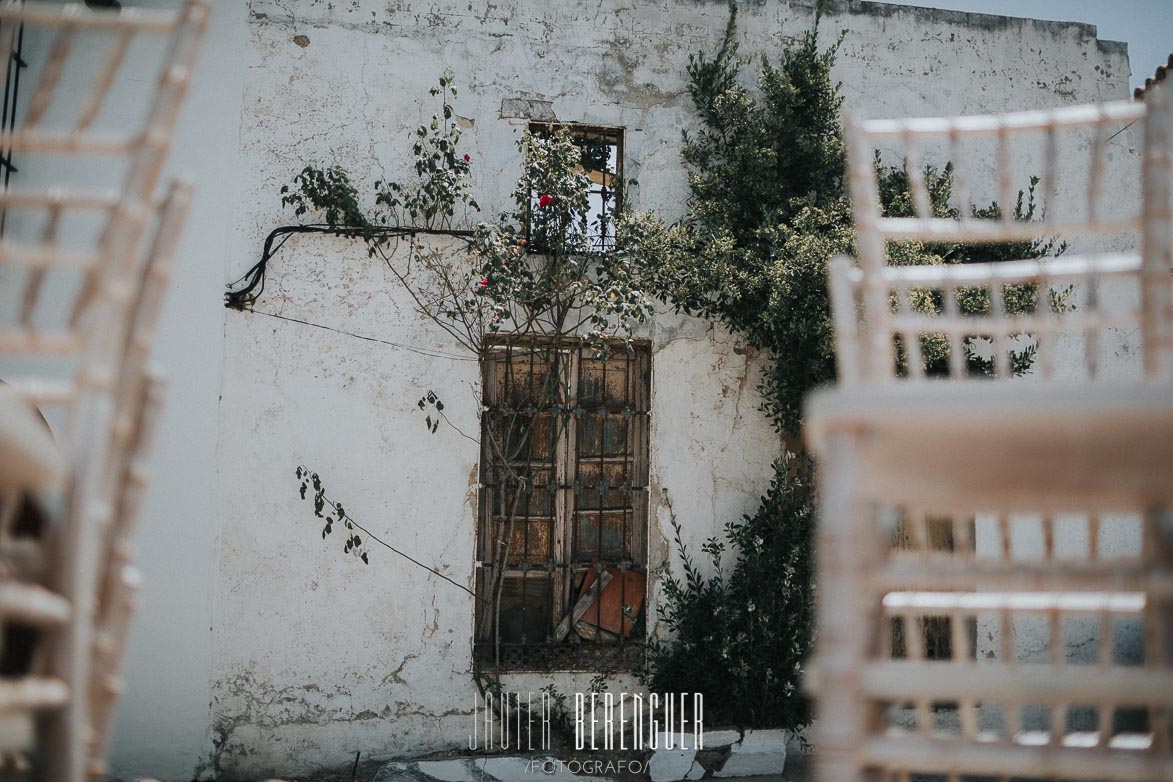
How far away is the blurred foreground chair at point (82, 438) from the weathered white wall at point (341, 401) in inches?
126

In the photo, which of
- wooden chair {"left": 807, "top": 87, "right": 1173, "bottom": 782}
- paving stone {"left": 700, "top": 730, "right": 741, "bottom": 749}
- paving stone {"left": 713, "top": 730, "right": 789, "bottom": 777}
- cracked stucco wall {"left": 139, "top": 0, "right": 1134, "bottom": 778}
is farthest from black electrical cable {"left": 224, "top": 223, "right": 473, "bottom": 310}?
wooden chair {"left": 807, "top": 87, "right": 1173, "bottom": 782}

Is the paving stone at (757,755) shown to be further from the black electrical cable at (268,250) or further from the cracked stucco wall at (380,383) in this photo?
the black electrical cable at (268,250)

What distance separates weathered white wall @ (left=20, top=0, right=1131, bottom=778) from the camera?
3.99 meters

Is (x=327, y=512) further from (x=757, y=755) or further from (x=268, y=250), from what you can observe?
(x=757, y=755)

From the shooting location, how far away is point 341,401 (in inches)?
165

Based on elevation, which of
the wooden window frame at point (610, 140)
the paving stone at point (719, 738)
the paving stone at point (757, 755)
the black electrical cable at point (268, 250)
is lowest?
the paving stone at point (757, 755)

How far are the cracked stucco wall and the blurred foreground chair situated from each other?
10.4ft

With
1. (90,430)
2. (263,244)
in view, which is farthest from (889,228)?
(263,244)

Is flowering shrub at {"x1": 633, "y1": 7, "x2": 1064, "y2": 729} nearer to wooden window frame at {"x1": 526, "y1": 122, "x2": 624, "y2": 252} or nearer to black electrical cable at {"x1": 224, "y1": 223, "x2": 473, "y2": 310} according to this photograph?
wooden window frame at {"x1": 526, "y1": 122, "x2": 624, "y2": 252}

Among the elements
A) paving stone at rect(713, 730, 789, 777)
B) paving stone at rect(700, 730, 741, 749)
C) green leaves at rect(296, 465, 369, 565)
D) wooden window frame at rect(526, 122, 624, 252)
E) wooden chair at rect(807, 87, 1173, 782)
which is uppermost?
wooden window frame at rect(526, 122, 624, 252)

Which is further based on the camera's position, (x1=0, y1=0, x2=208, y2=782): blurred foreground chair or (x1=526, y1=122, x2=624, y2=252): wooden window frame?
(x1=526, y1=122, x2=624, y2=252): wooden window frame

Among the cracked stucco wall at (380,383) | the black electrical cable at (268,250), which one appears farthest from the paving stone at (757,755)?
the black electrical cable at (268,250)

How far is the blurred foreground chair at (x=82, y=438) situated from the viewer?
2.48ft

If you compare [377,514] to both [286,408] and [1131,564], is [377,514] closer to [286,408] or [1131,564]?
[286,408]
